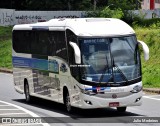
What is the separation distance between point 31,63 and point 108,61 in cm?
573

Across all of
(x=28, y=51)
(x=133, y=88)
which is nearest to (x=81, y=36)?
(x=133, y=88)

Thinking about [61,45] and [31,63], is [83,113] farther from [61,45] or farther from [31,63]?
[31,63]

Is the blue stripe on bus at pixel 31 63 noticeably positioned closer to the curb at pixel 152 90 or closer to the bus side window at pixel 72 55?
the bus side window at pixel 72 55

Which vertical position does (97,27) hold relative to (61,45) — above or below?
above

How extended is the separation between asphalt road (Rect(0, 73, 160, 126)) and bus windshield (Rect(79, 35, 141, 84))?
1.25 metres

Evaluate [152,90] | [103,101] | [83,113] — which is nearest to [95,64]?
[103,101]

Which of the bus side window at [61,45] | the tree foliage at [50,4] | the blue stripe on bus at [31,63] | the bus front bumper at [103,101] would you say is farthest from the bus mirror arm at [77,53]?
the tree foliage at [50,4]

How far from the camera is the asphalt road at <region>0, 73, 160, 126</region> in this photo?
56.1 feet

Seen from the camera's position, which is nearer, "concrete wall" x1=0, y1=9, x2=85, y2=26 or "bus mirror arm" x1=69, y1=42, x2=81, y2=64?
"bus mirror arm" x1=69, y1=42, x2=81, y2=64

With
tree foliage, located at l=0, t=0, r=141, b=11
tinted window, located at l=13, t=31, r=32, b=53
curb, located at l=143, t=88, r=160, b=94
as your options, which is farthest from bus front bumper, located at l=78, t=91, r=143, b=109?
tree foliage, located at l=0, t=0, r=141, b=11

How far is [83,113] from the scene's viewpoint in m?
19.6

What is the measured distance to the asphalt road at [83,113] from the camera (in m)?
17.1

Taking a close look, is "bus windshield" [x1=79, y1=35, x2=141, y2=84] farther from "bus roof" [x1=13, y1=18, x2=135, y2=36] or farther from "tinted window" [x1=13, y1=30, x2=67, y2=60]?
"tinted window" [x1=13, y1=30, x2=67, y2=60]

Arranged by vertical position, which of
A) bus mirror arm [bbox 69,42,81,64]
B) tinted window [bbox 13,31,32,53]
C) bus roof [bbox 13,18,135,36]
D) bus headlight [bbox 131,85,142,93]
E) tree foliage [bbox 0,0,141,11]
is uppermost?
bus roof [bbox 13,18,135,36]
